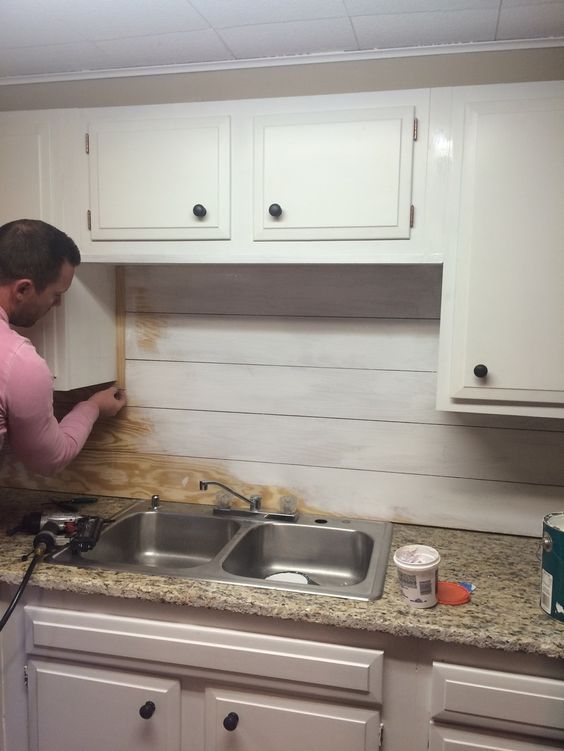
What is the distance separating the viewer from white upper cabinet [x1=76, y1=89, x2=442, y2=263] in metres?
1.48

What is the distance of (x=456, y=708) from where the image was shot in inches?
49.1

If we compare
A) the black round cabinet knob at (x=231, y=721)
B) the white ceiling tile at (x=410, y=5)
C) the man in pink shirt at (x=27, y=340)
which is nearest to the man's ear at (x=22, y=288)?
the man in pink shirt at (x=27, y=340)

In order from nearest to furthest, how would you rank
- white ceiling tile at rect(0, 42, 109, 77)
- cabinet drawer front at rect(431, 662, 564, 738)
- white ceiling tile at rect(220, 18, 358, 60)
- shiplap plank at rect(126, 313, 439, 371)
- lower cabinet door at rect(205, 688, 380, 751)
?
cabinet drawer front at rect(431, 662, 564, 738) → lower cabinet door at rect(205, 688, 380, 751) → white ceiling tile at rect(220, 18, 358, 60) → white ceiling tile at rect(0, 42, 109, 77) → shiplap plank at rect(126, 313, 439, 371)

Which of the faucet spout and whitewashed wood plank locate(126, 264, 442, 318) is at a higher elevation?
whitewashed wood plank locate(126, 264, 442, 318)

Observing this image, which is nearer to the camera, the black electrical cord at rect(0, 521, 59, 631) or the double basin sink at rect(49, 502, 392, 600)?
the black electrical cord at rect(0, 521, 59, 631)

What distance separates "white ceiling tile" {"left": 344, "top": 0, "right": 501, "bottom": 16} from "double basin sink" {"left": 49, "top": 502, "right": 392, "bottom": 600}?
4.68 feet

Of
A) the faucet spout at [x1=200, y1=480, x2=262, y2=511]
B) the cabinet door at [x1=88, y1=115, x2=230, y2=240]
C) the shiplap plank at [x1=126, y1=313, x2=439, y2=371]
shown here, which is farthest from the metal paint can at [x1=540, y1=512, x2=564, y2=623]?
the cabinet door at [x1=88, y1=115, x2=230, y2=240]

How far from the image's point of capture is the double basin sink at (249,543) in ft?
5.64

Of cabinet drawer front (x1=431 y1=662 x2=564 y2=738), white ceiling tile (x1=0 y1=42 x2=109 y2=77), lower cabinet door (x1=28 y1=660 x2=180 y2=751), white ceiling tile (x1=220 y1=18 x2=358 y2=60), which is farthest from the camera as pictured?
white ceiling tile (x1=0 y1=42 x2=109 y2=77)

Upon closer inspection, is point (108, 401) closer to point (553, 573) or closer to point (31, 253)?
point (31, 253)

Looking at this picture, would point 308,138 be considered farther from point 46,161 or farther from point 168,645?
point 168,645

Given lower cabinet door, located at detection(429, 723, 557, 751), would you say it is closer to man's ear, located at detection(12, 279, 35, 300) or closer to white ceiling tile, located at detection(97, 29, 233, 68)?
man's ear, located at detection(12, 279, 35, 300)

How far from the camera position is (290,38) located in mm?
1582

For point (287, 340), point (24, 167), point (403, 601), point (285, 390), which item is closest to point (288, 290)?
point (287, 340)
